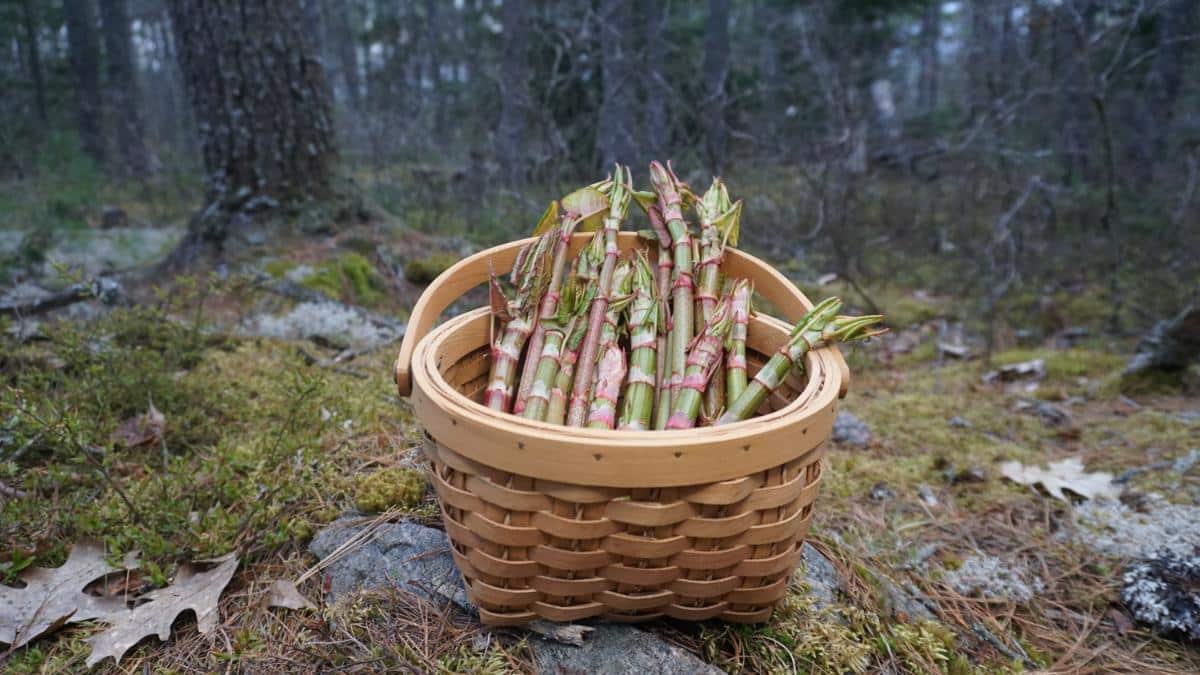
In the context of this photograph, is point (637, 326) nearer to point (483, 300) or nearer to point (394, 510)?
point (394, 510)

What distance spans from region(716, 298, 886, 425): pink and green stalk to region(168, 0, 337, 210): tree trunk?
3.71 meters

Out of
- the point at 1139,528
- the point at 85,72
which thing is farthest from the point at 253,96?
the point at 85,72

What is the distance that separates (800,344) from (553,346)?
22.4 inches

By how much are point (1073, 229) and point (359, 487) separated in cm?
831

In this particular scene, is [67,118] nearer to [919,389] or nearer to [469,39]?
[469,39]

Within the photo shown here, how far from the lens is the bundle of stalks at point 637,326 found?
61.5 inches

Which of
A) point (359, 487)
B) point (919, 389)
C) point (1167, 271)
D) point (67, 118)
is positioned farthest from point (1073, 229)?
point (67, 118)

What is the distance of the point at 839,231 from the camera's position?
18.8ft

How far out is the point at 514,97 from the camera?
713 cm

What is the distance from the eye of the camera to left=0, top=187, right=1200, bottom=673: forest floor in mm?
1538

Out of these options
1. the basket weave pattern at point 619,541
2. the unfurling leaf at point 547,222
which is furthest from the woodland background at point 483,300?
the unfurling leaf at point 547,222

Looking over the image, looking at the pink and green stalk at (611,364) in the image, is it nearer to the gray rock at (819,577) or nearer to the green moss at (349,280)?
the gray rock at (819,577)

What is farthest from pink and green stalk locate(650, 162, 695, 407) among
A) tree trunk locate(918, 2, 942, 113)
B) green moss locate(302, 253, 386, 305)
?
Result: tree trunk locate(918, 2, 942, 113)

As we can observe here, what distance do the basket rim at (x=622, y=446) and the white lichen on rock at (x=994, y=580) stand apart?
1236 mm
